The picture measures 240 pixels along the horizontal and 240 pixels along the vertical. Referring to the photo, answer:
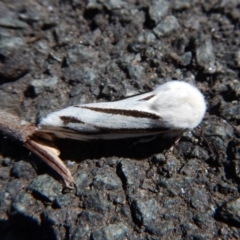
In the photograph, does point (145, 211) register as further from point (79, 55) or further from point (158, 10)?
point (158, 10)

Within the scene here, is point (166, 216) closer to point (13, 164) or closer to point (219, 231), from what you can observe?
point (219, 231)

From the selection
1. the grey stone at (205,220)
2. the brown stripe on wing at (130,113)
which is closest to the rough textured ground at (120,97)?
the grey stone at (205,220)

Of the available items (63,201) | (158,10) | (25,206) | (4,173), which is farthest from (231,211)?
(158,10)

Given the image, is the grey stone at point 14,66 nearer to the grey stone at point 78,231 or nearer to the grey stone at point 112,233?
the grey stone at point 78,231

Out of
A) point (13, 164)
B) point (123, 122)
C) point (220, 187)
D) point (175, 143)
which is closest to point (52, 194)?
point (13, 164)

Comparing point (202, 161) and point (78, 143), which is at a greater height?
point (202, 161)

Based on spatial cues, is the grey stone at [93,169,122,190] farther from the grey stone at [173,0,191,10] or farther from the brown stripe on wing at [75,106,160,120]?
the grey stone at [173,0,191,10]
